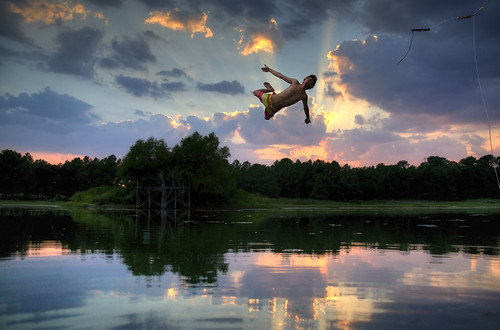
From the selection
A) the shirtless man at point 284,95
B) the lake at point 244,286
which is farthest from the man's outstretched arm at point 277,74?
the lake at point 244,286

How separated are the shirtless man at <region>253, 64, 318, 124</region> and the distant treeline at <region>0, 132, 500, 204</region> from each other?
47.8 meters

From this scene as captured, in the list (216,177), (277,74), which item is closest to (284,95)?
(277,74)

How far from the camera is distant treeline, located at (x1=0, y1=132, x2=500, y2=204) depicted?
2382 inches

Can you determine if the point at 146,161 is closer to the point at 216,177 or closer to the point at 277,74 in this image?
the point at 216,177

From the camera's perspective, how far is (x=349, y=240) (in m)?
19.8

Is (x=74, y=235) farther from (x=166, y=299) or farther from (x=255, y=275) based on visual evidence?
(x=166, y=299)

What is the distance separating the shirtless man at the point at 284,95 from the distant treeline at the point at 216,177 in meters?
47.8

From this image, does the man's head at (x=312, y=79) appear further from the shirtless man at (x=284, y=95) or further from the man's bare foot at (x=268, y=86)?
the man's bare foot at (x=268, y=86)

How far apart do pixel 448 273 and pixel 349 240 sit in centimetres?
834

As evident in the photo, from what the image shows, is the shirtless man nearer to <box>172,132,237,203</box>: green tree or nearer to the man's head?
the man's head

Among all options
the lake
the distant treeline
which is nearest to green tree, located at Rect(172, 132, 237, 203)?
the distant treeline

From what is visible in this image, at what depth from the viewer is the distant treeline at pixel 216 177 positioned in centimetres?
6050

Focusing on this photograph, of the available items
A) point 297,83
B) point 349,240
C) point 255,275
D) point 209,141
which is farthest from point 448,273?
point 209,141

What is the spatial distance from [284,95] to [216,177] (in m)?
49.6
